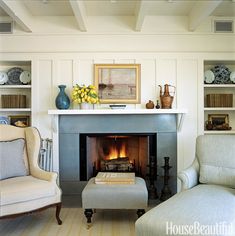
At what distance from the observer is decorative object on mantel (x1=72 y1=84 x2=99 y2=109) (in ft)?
11.5

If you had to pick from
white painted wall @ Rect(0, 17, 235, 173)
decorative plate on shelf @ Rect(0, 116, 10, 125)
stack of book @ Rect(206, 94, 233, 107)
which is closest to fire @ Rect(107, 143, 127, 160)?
white painted wall @ Rect(0, 17, 235, 173)

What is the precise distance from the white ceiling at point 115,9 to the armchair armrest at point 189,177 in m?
1.81

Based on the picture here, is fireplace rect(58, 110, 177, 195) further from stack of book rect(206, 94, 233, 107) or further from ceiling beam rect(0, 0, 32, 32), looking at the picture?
ceiling beam rect(0, 0, 32, 32)

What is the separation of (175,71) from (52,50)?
1754mm

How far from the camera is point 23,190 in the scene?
2555mm

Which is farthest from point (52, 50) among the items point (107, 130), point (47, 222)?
point (47, 222)

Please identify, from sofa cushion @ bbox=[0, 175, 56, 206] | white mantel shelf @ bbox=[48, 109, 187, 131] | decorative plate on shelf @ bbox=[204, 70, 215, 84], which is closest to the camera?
sofa cushion @ bbox=[0, 175, 56, 206]

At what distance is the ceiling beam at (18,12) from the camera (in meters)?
2.94

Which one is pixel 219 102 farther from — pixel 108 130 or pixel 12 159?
pixel 12 159

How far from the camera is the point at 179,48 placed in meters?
3.72

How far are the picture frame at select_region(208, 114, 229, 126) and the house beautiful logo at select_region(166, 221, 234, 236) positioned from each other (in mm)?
2395

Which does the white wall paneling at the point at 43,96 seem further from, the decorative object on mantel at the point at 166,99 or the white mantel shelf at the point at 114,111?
the decorative object on mantel at the point at 166,99

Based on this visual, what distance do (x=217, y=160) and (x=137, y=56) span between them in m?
1.78

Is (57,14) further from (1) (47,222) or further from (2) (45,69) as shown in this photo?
(1) (47,222)
